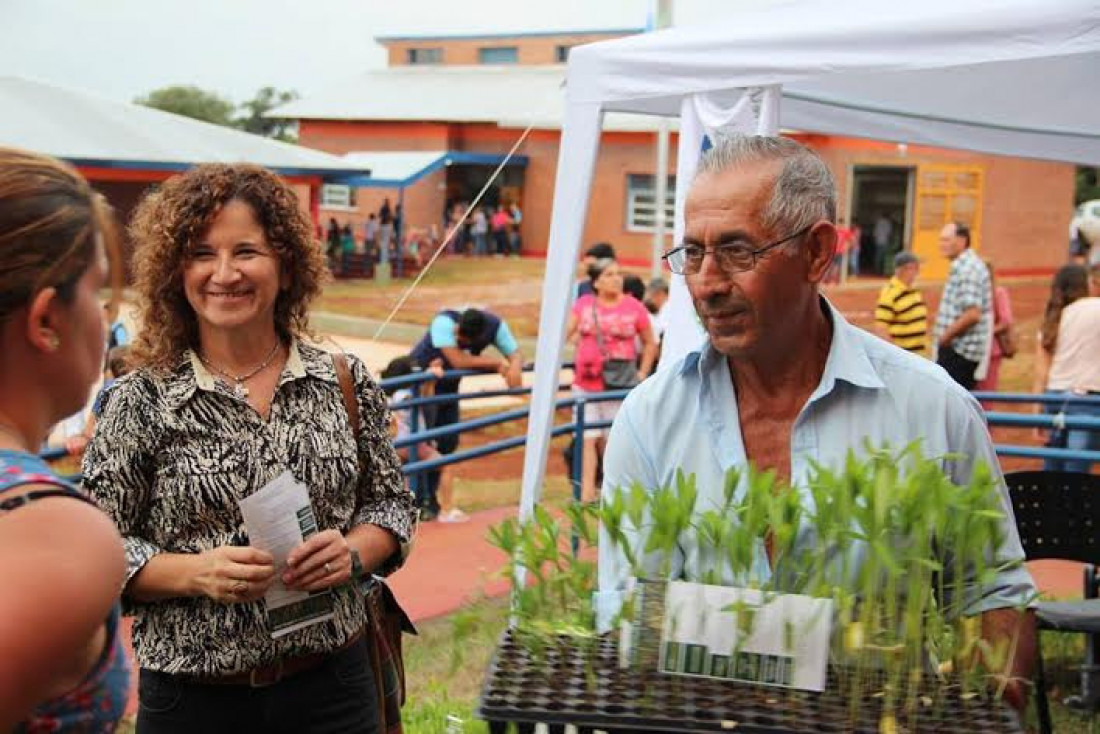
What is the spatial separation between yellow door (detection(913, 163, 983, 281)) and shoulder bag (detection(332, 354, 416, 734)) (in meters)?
36.4

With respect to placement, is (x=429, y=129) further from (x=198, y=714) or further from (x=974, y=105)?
(x=198, y=714)

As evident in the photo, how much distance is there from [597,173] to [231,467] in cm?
3846

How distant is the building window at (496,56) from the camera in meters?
55.3

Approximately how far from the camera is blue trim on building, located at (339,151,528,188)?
34312 mm

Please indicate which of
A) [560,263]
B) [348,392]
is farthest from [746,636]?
[560,263]

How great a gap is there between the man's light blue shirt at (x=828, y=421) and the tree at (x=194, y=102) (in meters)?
69.7

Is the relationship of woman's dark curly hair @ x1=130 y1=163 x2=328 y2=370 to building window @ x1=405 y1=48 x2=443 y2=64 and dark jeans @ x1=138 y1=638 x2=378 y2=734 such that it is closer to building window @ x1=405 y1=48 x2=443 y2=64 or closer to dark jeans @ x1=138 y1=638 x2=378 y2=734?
dark jeans @ x1=138 y1=638 x2=378 y2=734

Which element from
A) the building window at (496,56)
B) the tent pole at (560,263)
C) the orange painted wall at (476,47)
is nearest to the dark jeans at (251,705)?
the tent pole at (560,263)

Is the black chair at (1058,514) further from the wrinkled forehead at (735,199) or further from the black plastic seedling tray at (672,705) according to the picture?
the black plastic seedling tray at (672,705)

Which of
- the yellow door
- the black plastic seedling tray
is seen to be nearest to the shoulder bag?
the black plastic seedling tray

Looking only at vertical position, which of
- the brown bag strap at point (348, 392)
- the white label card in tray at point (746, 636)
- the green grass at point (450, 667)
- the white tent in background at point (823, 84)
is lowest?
the green grass at point (450, 667)

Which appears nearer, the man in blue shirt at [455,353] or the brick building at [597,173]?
the man in blue shirt at [455,353]

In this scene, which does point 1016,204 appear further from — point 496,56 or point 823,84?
point 823,84

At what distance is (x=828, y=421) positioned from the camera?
232cm
